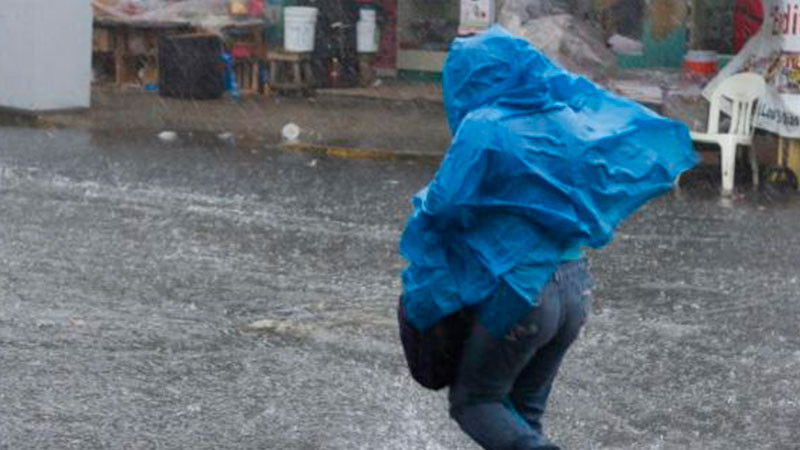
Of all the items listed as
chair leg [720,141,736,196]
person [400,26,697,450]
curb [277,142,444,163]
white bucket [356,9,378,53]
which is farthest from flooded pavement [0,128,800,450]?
white bucket [356,9,378,53]

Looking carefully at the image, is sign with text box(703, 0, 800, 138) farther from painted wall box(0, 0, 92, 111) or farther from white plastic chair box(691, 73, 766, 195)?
painted wall box(0, 0, 92, 111)

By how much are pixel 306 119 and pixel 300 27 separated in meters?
2.25

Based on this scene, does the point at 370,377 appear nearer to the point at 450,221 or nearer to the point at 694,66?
the point at 450,221

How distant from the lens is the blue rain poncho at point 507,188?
4934 mm

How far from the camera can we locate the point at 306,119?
725 inches

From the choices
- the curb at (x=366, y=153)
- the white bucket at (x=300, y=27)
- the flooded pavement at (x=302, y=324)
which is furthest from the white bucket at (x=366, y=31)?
the flooded pavement at (x=302, y=324)

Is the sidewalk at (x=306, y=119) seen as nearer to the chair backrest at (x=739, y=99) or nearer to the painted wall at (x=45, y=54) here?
the painted wall at (x=45, y=54)

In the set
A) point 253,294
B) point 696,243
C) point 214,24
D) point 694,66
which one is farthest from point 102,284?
point 214,24

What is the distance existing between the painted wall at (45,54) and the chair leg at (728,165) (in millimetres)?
7695

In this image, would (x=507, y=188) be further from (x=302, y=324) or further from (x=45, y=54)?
(x=45, y=54)

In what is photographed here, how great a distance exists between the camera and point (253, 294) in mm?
9273

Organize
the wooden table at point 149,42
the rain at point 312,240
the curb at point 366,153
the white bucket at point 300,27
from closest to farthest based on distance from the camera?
the rain at point 312,240 < the curb at point 366,153 < the white bucket at point 300,27 < the wooden table at point 149,42

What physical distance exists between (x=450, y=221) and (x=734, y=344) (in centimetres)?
374

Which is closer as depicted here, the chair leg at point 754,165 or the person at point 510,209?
the person at point 510,209
